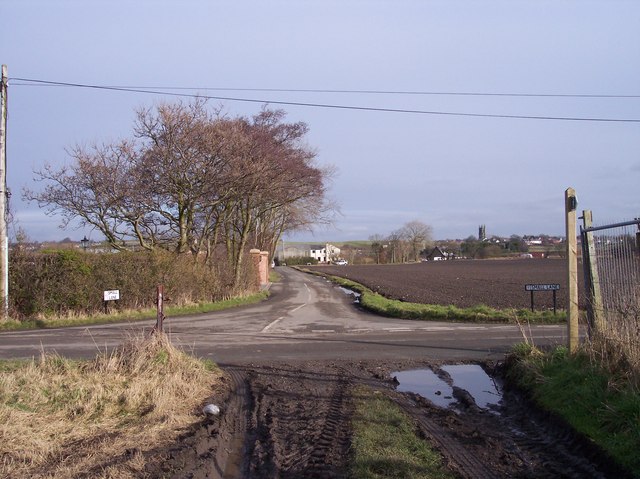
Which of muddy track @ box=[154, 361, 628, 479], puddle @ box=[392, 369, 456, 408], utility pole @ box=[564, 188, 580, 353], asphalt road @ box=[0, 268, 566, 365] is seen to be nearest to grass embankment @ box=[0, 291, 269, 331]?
asphalt road @ box=[0, 268, 566, 365]

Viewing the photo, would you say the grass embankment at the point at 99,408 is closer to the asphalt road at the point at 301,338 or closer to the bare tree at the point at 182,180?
the asphalt road at the point at 301,338

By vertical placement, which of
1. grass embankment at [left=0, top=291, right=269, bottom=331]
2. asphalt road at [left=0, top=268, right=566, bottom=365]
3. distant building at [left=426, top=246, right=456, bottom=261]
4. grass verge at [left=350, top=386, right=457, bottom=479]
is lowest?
grass verge at [left=350, top=386, right=457, bottom=479]

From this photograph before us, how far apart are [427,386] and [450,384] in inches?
17.2

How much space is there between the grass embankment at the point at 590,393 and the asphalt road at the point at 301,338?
3.14 m

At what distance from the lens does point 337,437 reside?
7.07 metres

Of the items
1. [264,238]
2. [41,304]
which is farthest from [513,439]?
[264,238]

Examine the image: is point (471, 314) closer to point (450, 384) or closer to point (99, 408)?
point (450, 384)

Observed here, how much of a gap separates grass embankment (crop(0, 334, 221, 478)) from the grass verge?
2.02 meters

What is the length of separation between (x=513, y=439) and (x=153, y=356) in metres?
5.26

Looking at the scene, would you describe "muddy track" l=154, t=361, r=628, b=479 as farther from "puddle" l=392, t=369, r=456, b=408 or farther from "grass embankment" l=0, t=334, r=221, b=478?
"grass embankment" l=0, t=334, r=221, b=478

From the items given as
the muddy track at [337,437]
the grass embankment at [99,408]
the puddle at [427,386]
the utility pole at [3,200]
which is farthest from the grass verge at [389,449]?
the utility pole at [3,200]

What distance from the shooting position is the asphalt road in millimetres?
13727

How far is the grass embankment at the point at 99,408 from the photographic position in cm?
617

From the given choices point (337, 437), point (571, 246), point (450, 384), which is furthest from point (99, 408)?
point (571, 246)
